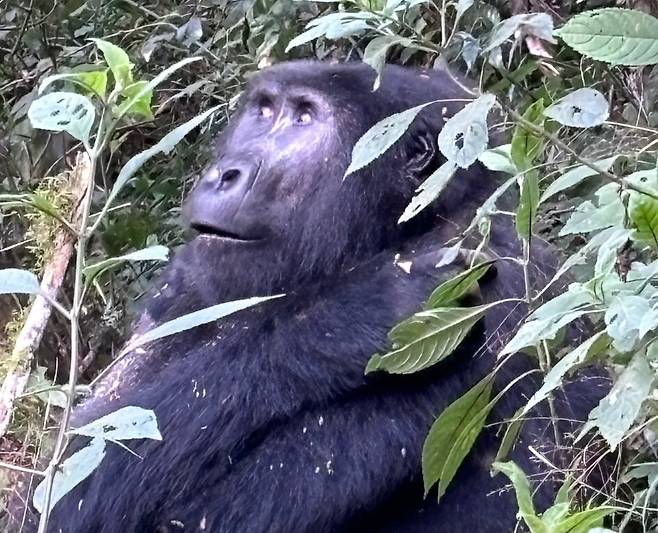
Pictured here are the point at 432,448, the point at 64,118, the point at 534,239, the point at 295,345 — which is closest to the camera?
the point at 64,118

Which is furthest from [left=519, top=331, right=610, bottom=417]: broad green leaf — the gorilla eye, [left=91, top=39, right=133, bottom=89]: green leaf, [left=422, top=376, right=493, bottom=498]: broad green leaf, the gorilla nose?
the gorilla eye

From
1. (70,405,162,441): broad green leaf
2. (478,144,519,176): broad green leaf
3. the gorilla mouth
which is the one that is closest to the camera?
(70,405,162,441): broad green leaf

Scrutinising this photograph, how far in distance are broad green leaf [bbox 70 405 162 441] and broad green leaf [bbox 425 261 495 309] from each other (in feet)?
1.88

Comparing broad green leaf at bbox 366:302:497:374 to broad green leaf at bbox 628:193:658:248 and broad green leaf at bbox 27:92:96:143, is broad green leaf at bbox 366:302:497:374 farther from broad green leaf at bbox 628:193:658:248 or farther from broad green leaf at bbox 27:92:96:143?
broad green leaf at bbox 27:92:96:143

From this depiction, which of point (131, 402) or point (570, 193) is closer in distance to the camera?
point (131, 402)

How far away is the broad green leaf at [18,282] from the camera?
1297 millimetres

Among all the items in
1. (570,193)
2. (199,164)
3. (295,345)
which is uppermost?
(295,345)

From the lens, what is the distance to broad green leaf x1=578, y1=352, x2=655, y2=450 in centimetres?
122

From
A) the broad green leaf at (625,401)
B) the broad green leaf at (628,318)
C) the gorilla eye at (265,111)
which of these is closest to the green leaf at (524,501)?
the broad green leaf at (625,401)

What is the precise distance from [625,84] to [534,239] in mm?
578

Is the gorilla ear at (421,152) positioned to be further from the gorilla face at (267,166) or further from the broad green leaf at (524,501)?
the broad green leaf at (524,501)

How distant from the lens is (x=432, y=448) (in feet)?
5.29

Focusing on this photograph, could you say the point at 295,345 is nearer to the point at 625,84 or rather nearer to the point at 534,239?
the point at 534,239

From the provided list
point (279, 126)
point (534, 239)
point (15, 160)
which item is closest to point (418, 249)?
point (534, 239)
